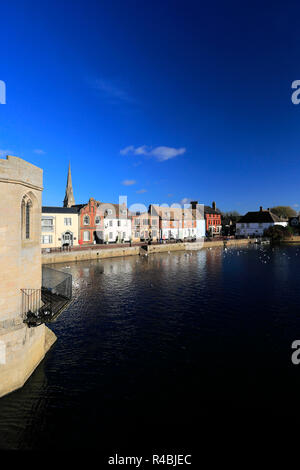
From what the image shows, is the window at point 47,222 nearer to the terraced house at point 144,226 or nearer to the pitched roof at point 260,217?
the terraced house at point 144,226

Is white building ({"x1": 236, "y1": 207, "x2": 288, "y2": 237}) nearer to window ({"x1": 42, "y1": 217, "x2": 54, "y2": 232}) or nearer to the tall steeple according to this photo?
the tall steeple

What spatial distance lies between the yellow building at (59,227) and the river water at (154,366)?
3065 centimetres

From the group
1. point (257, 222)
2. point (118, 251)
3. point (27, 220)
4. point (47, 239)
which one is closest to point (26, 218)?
point (27, 220)

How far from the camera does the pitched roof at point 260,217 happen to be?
397ft

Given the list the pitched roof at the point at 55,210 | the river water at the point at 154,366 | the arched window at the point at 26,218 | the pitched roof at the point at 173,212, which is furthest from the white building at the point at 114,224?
the arched window at the point at 26,218

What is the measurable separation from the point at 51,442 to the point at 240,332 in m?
15.0

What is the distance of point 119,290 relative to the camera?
32.9 metres

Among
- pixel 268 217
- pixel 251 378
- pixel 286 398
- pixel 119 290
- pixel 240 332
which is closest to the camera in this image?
pixel 286 398

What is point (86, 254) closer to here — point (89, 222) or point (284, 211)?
point (89, 222)

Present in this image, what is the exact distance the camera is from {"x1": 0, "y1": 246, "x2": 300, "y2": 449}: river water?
38.2 feet

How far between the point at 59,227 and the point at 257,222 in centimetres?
9583

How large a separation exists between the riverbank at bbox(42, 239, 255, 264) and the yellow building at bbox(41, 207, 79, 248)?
22.6 feet
